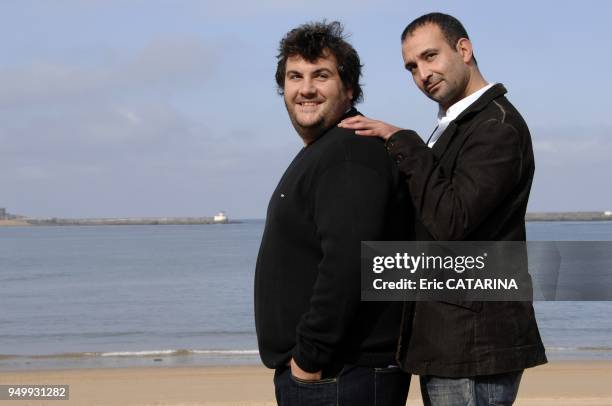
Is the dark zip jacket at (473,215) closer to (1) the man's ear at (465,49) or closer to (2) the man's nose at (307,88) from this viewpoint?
(1) the man's ear at (465,49)

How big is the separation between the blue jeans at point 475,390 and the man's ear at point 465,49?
0.94 meters

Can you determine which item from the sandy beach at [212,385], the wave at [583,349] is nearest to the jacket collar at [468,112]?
the sandy beach at [212,385]

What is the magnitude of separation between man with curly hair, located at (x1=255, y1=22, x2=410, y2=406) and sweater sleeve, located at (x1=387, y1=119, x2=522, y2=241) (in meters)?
0.10

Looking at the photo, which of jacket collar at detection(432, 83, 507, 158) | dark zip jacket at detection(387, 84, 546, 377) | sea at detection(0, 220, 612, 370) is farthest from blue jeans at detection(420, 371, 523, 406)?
sea at detection(0, 220, 612, 370)

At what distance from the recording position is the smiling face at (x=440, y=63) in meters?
2.39

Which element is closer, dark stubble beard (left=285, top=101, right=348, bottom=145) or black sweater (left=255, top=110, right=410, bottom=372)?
black sweater (left=255, top=110, right=410, bottom=372)


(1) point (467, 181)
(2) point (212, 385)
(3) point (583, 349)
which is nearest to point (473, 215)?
(1) point (467, 181)

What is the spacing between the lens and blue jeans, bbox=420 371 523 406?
220cm

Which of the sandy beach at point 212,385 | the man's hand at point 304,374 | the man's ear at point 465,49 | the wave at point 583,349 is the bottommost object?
the wave at point 583,349

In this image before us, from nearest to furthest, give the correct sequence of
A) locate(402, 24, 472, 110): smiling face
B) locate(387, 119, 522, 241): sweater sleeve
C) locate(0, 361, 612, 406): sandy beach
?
locate(387, 119, 522, 241): sweater sleeve → locate(402, 24, 472, 110): smiling face → locate(0, 361, 612, 406): sandy beach

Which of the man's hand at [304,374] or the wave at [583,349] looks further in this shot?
the wave at [583,349]

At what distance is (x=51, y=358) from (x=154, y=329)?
4.13 meters

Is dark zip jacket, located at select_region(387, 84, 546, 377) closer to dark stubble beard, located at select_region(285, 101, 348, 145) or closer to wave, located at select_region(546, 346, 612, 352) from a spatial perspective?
dark stubble beard, located at select_region(285, 101, 348, 145)

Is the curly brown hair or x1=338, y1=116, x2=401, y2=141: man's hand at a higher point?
the curly brown hair
